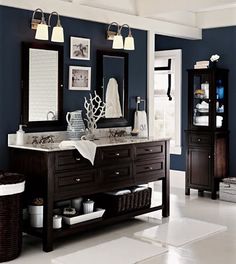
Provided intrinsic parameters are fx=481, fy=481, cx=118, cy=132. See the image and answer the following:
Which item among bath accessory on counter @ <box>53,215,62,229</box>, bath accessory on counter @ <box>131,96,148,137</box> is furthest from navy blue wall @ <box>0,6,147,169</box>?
bath accessory on counter @ <box>131,96,148,137</box>

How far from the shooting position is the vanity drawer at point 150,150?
17.6 feet

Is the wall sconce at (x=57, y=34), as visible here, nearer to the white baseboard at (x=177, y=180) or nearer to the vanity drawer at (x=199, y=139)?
the vanity drawer at (x=199, y=139)

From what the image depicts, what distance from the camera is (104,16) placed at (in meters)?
5.73

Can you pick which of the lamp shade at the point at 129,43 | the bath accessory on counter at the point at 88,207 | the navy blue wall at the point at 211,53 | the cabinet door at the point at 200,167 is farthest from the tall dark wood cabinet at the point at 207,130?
the bath accessory on counter at the point at 88,207

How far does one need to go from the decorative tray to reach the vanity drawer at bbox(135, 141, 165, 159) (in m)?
0.76

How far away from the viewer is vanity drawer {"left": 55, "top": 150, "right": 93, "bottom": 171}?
14.7 ft

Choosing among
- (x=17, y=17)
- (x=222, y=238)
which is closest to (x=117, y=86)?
(x=17, y=17)

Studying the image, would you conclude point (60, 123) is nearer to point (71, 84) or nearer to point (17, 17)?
point (71, 84)

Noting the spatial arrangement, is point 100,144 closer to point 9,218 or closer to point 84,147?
point 84,147

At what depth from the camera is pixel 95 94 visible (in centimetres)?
564

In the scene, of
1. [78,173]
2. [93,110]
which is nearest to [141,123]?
[93,110]

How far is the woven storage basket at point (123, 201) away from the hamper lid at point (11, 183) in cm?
119

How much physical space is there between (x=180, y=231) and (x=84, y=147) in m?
1.42

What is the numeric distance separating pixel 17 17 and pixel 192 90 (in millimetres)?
3073
